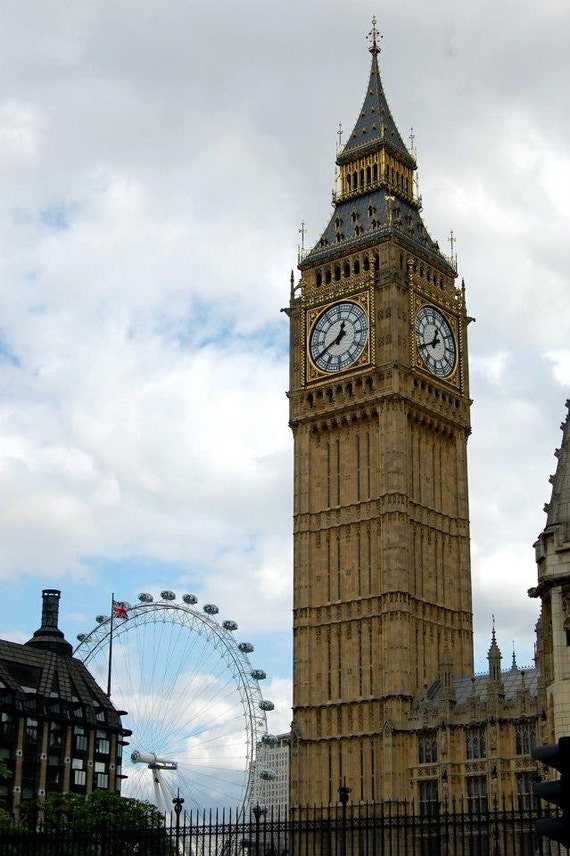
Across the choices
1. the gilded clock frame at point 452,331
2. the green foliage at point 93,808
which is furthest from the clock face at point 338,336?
the green foliage at point 93,808

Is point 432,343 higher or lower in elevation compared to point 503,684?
higher

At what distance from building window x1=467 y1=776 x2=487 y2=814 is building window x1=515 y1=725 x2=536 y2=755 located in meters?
3.07

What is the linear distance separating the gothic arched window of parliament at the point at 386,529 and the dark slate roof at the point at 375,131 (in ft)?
1.19

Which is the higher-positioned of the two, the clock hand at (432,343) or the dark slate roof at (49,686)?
the clock hand at (432,343)

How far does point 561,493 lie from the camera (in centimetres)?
4128

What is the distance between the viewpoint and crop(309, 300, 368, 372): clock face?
4067 inches

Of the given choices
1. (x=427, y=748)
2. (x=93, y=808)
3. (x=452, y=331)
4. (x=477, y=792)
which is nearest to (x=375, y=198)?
(x=452, y=331)

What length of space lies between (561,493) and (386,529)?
55.7 meters

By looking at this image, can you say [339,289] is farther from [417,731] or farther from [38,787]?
[38,787]

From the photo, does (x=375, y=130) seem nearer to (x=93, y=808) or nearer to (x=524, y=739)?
(x=524, y=739)

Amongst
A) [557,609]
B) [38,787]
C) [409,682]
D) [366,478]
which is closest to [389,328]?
[366,478]

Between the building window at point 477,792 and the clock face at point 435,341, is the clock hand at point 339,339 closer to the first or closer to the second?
the clock face at point 435,341

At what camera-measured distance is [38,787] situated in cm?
10569

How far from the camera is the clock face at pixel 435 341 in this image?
10456cm
